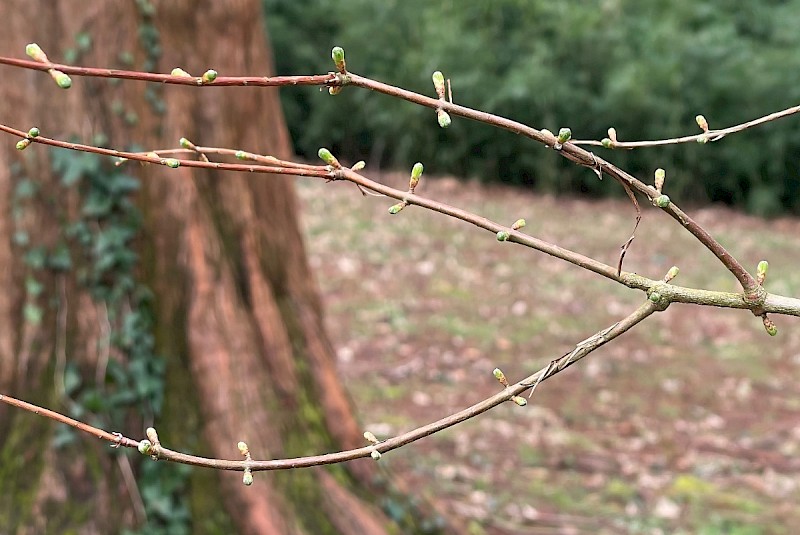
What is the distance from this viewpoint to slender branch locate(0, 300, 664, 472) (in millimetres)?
791

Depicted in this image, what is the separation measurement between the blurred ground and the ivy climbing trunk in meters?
0.66

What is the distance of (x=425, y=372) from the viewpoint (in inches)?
227

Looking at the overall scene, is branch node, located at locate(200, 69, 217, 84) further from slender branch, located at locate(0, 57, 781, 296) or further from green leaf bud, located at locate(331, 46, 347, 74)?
green leaf bud, located at locate(331, 46, 347, 74)

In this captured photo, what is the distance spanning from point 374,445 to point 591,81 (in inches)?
532

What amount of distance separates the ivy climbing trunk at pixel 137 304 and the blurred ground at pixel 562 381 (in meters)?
0.66

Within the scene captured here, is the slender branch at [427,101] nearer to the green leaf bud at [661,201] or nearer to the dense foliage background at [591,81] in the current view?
the green leaf bud at [661,201]

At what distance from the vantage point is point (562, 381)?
5844 mm

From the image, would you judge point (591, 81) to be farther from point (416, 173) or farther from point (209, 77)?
point (209, 77)

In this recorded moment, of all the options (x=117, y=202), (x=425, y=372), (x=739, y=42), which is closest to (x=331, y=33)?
(x=739, y=42)

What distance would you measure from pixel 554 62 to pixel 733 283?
6310 mm

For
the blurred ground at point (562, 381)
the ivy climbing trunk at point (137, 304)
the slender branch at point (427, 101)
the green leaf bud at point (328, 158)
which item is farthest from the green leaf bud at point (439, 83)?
the blurred ground at point (562, 381)

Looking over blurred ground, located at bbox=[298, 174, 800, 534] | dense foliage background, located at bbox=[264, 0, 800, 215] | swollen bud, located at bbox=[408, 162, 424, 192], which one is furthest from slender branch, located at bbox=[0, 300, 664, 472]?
dense foliage background, located at bbox=[264, 0, 800, 215]

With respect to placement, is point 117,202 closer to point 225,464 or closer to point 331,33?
point 225,464

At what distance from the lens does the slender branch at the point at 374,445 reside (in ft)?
2.59
